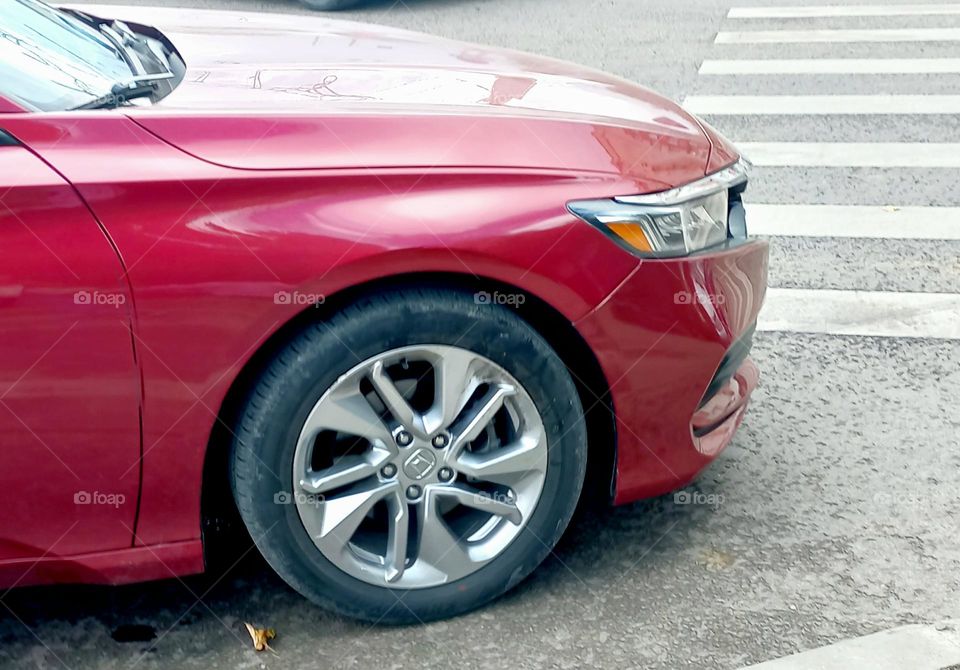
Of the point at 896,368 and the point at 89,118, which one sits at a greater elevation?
the point at 89,118

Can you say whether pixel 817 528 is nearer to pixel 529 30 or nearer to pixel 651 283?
pixel 651 283

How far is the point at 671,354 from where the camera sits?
2764 millimetres

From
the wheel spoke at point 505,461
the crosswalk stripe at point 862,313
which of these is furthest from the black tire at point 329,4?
the wheel spoke at point 505,461

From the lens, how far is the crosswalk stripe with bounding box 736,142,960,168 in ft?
20.5

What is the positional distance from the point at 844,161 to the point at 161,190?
4712 mm

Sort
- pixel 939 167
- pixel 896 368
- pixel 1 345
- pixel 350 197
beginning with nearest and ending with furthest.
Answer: pixel 1 345 → pixel 350 197 → pixel 896 368 → pixel 939 167

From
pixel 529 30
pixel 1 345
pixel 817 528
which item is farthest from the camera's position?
pixel 529 30

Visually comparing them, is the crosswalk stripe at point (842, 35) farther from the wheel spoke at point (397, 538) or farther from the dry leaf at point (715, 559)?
the wheel spoke at point (397, 538)

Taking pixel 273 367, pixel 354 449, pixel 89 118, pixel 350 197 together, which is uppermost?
pixel 89 118

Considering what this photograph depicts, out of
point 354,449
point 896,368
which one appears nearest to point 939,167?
point 896,368

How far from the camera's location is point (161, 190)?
2406mm

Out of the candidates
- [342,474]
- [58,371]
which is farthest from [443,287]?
[58,371]

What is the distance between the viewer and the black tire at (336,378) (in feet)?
8.30

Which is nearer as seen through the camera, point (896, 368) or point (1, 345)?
point (1, 345)
